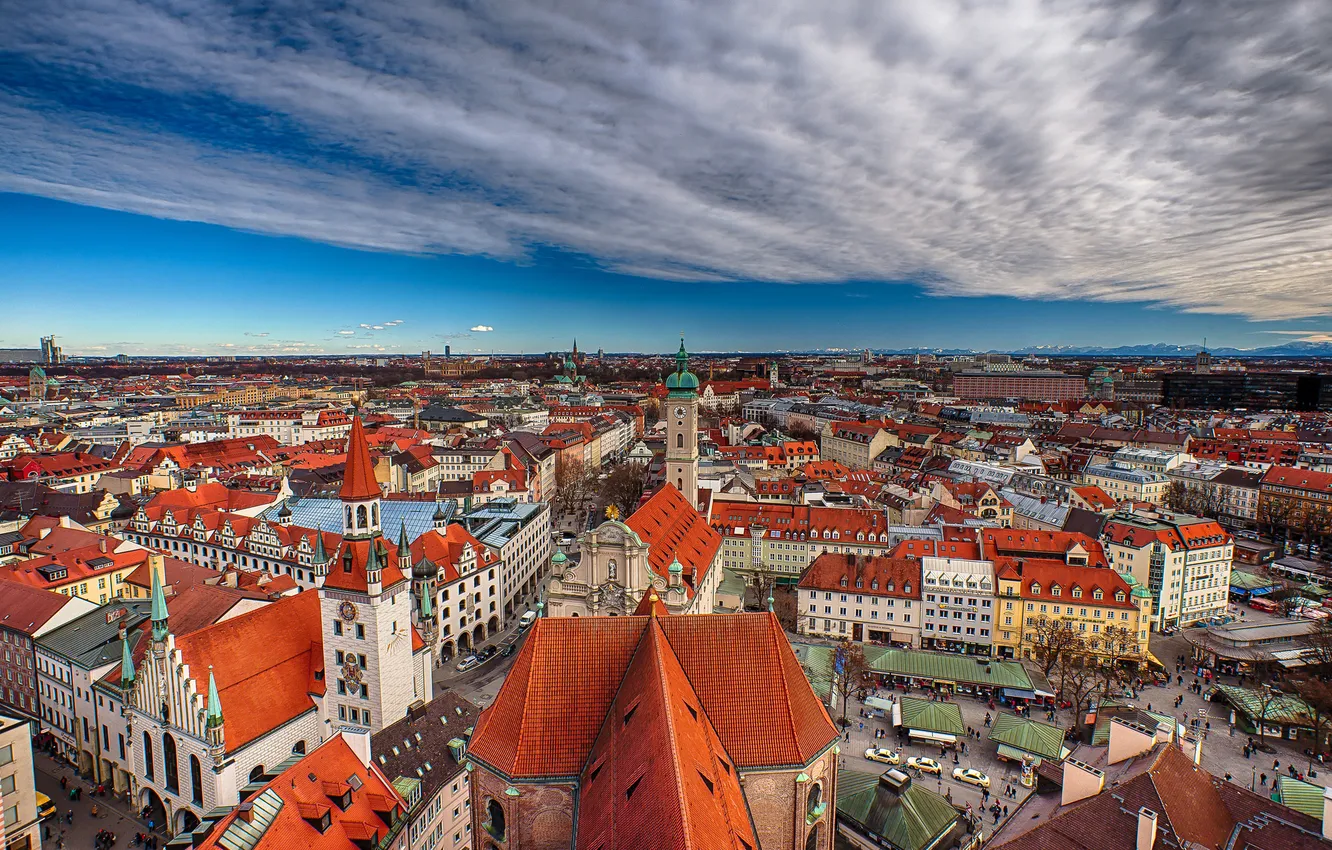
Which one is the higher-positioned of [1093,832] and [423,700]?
[1093,832]

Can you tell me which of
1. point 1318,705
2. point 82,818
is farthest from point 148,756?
point 1318,705

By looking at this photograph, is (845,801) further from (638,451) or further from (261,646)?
(638,451)

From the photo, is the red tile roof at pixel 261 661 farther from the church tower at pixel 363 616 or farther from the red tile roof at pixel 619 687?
the red tile roof at pixel 619 687

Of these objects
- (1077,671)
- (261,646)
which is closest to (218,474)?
(261,646)

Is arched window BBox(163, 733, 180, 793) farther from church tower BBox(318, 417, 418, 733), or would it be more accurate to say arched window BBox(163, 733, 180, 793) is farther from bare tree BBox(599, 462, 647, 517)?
bare tree BBox(599, 462, 647, 517)

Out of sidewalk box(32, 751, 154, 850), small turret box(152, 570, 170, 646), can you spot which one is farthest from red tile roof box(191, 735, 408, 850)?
sidewalk box(32, 751, 154, 850)

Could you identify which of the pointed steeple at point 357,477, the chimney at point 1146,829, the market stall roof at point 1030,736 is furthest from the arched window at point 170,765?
the market stall roof at point 1030,736
